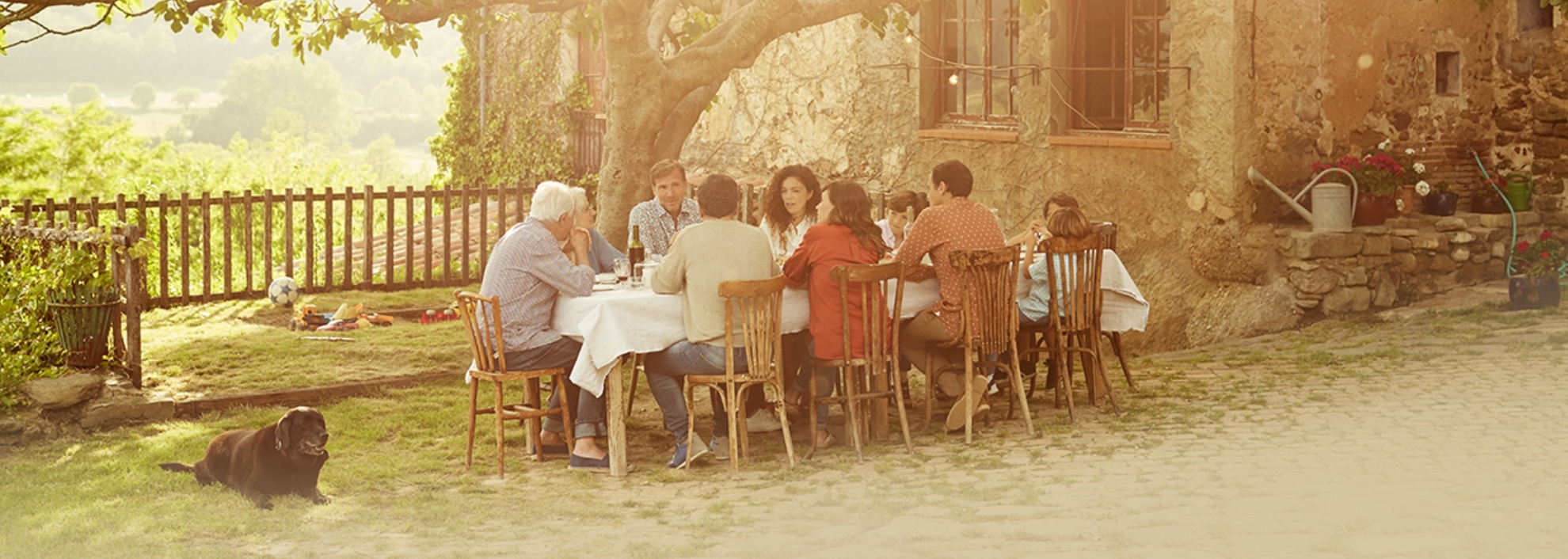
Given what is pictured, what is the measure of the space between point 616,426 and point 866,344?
3.91ft

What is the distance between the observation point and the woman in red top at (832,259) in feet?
22.5

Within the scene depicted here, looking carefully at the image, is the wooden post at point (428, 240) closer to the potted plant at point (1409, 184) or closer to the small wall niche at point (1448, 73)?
the potted plant at point (1409, 184)

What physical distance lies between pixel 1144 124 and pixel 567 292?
6.12 meters

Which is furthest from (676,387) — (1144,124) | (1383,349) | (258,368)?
(1144,124)

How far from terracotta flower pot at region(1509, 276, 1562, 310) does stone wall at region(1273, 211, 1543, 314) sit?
0.68 m

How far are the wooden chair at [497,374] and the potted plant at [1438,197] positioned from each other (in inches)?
278

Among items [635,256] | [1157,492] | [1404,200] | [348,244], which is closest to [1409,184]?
[1404,200]

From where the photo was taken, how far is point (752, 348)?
21.4 ft

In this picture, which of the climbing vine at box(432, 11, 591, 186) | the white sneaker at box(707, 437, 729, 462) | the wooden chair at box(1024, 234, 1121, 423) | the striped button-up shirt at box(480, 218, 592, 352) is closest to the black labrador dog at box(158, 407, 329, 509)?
the striped button-up shirt at box(480, 218, 592, 352)

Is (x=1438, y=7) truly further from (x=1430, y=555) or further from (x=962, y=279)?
(x=1430, y=555)

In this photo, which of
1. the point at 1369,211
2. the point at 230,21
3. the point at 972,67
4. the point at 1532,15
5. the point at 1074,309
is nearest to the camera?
the point at 1074,309

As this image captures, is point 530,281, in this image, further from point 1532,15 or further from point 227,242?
point 1532,15

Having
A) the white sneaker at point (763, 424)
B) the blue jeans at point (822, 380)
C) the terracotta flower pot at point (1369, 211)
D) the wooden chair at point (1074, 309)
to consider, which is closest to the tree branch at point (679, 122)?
the white sneaker at point (763, 424)

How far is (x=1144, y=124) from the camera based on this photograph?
450 inches
